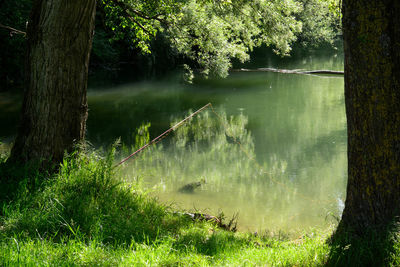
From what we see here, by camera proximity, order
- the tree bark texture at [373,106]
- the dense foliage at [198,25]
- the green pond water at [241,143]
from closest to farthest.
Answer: the tree bark texture at [373,106], the green pond water at [241,143], the dense foliage at [198,25]

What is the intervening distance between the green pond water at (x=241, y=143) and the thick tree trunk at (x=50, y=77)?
3.96ft

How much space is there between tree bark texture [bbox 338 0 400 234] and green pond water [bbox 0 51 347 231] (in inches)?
23.2

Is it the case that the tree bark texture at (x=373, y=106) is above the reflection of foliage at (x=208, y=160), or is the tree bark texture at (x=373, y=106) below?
above

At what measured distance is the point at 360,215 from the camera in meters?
3.06

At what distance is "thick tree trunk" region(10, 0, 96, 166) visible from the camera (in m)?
4.16

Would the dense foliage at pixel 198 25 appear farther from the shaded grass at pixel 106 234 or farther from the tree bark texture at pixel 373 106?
the shaded grass at pixel 106 234

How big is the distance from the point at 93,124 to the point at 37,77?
7.51 meters

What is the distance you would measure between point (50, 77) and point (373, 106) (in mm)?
3098

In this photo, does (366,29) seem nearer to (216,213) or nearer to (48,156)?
(48,156)

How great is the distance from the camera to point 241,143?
9.52 metres

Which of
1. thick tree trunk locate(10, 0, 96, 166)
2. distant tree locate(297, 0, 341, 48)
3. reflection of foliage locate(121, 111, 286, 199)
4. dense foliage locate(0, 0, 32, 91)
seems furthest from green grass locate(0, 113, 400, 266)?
distant tree locate(297, 0, 341, 48)

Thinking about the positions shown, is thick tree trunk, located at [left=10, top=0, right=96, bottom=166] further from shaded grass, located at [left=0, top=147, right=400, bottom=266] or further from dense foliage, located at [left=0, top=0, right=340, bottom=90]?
dense foliage, located at [left=0, top=0, right=340, bottom=90]

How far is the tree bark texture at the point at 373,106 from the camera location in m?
2.86

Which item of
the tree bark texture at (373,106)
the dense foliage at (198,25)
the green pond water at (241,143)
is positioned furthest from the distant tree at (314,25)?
the tree bark texture at (373,106)
